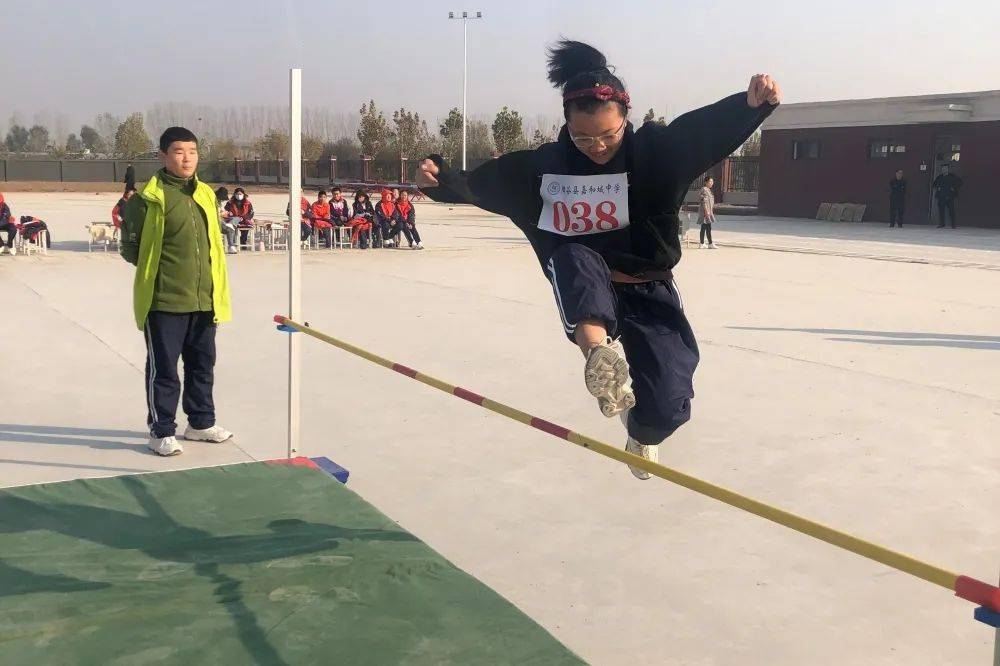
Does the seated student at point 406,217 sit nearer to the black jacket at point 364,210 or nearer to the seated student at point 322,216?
the black jacket at point 364,210

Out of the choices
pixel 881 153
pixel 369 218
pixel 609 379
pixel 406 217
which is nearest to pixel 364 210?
pixel 369 218

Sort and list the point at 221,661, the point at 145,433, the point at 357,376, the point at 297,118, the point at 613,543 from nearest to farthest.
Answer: the point at 221,661, the point at 613,543, the point at 297,118, the point at 145,433, the point at 357,376

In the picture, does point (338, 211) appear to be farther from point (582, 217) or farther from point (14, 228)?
point (582, 217)

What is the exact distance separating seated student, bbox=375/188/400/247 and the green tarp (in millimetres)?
15525

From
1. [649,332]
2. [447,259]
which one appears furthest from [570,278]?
[447,259]

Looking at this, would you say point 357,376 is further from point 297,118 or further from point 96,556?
point 96,556

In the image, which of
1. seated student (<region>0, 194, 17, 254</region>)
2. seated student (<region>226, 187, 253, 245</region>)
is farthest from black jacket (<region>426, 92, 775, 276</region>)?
seated student (<region>226, 187, 253, 245</region>)

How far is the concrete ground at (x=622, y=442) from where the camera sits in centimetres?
394

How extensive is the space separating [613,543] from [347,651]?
1.56 meters

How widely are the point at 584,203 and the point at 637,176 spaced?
227 millimetres

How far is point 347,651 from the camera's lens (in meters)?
3.46

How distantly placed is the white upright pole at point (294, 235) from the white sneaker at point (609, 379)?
8.09ft

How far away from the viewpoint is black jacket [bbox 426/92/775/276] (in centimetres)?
355

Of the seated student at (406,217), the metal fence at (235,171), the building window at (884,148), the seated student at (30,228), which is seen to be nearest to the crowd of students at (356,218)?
the seated student at (406,217)
